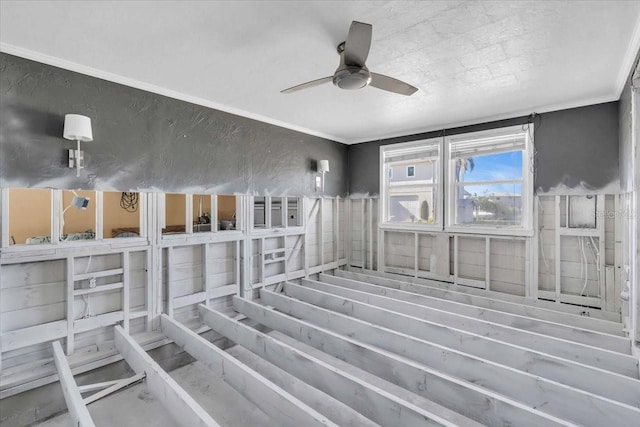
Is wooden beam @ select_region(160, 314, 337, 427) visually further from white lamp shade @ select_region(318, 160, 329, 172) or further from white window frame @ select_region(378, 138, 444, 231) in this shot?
white window frame @ select_region(378, 138, 444, 231)

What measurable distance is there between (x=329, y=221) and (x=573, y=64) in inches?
140

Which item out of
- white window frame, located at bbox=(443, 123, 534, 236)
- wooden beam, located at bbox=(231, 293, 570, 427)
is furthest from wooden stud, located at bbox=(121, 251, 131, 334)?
white window frame, located at bbox=(443, 123, 534, 236)

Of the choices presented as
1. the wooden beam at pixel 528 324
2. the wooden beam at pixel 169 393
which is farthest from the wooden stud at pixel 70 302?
the wooden beam at pixel 528 324

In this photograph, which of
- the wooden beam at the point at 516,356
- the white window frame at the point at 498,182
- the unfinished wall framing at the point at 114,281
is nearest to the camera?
the wooden beam at the point at 516,356

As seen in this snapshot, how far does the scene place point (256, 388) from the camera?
1905mm

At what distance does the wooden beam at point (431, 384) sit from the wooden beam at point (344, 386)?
130mm

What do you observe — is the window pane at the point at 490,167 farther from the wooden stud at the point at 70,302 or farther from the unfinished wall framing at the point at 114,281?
the wooden stud at the point at 70,302

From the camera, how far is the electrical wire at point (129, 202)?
3.80m

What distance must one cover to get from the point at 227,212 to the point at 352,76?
2999 mm

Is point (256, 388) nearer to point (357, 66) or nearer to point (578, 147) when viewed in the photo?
point (357, 66)

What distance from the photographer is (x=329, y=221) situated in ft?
17.1

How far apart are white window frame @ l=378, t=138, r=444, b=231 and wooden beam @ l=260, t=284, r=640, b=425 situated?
2.35 metres

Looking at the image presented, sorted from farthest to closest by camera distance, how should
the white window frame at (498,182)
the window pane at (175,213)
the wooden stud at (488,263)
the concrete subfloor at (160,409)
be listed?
1. the window pane at (175,213)
2. the wooden stud at (488,263)
3. the white window frame at (498,182)
4. the concrete subfloor at (160,409)

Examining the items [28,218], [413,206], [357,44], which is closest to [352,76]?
[357,44]
